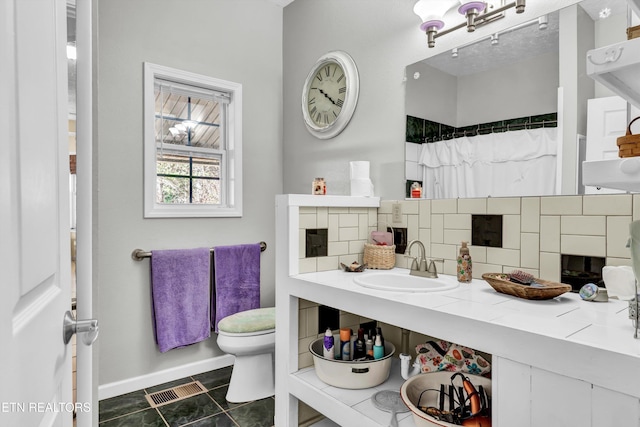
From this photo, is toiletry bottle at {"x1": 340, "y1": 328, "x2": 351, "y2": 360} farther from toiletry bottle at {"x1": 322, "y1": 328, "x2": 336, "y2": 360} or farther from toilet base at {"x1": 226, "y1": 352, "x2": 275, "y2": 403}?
toilet base at {"x1": 226, "y1": 352, "x2": 275, "y2": 403}

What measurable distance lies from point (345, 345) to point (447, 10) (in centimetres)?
175

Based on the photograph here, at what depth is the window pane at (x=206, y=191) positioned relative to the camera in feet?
9.49

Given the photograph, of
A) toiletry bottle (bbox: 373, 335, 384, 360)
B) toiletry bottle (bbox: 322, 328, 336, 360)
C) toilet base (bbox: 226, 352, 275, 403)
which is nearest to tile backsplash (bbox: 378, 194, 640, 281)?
toiletry bottle (bbox: 373, 335, 384, 360)

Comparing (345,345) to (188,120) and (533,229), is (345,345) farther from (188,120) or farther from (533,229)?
(188,120)

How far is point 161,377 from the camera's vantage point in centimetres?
260

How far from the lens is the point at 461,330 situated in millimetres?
1173

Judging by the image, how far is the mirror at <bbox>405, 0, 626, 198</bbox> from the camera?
1574 mm

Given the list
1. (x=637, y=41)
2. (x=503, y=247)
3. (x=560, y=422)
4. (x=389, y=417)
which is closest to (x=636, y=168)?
(x=637, y=41)

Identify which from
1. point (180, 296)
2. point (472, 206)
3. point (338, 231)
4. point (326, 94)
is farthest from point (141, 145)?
point (472, 206)

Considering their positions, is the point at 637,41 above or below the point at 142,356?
above

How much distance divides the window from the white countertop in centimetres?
149

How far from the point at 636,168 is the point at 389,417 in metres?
1.18

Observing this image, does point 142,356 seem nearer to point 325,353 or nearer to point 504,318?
point 325,353
